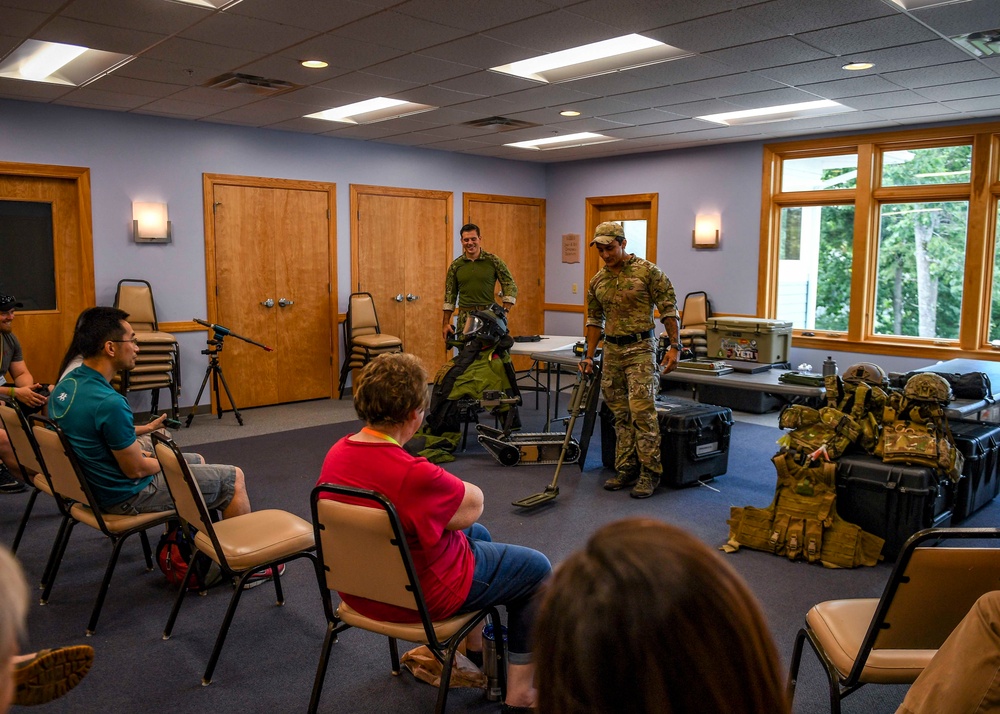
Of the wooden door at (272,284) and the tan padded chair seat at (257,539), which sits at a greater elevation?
the wooden door at (272,284)

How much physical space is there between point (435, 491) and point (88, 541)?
289 cm

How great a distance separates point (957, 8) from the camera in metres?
3.84

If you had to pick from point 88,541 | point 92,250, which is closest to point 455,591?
point 88,541

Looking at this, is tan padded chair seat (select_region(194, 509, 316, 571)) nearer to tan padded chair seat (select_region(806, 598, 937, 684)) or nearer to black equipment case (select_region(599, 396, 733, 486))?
tan padded chair seat (select_region(806, 598, 937, 684))

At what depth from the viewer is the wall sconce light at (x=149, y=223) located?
6.70 m

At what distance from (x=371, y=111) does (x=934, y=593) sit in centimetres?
628

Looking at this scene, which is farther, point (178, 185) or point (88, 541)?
point (178, 185)

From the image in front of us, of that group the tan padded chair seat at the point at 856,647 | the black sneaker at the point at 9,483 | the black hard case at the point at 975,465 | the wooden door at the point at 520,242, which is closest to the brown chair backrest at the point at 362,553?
the tan padded chair seat at the point at 856,647

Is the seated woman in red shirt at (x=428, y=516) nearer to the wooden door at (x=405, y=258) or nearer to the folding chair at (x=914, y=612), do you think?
the folding chair at (x=914, y=612)

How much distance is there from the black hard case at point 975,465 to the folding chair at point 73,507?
13.0ft

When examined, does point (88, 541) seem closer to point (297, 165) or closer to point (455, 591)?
point (455, 591)

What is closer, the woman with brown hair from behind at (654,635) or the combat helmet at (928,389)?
the woman with brown hair from behind at (654,635)

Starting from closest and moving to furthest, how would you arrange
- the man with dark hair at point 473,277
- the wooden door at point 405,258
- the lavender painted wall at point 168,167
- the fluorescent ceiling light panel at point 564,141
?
the lavender painted wall at point 168,167 < the man with dark hair at point 473,277 < the fluorescent ceiling light panel at point 564,141 < the wooden door at point 405,258

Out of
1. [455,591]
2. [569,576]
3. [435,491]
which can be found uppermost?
[569,576]
